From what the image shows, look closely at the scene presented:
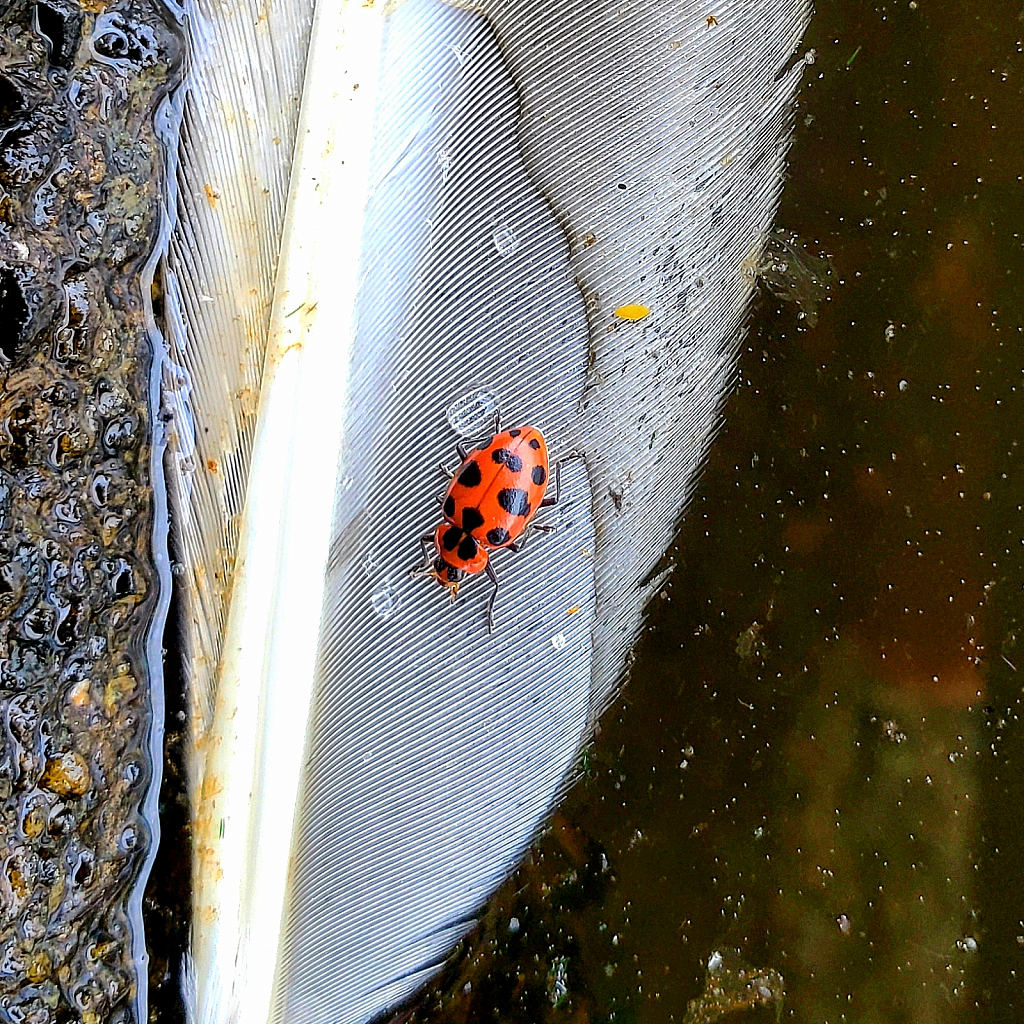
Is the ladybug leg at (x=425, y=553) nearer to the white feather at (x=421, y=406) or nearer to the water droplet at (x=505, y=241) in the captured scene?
the white feather at (x=421, y=406)

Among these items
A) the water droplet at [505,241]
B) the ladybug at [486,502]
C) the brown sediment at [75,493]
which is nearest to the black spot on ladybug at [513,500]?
the ladybug at [486,502]

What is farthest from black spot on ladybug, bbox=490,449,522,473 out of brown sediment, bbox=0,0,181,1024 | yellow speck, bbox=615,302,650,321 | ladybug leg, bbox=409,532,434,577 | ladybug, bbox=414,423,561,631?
brown sediment, bbox=0,0,181,1024

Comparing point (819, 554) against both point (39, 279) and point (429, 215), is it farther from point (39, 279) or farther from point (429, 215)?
point (39, 279)

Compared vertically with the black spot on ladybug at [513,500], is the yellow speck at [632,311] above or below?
above

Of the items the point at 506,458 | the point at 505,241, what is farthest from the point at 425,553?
the point at 505,241

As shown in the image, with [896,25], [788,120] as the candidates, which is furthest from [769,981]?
[896,25]

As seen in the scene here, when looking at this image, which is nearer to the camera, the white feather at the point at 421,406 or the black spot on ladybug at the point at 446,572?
the white feather at the point at 421,406
